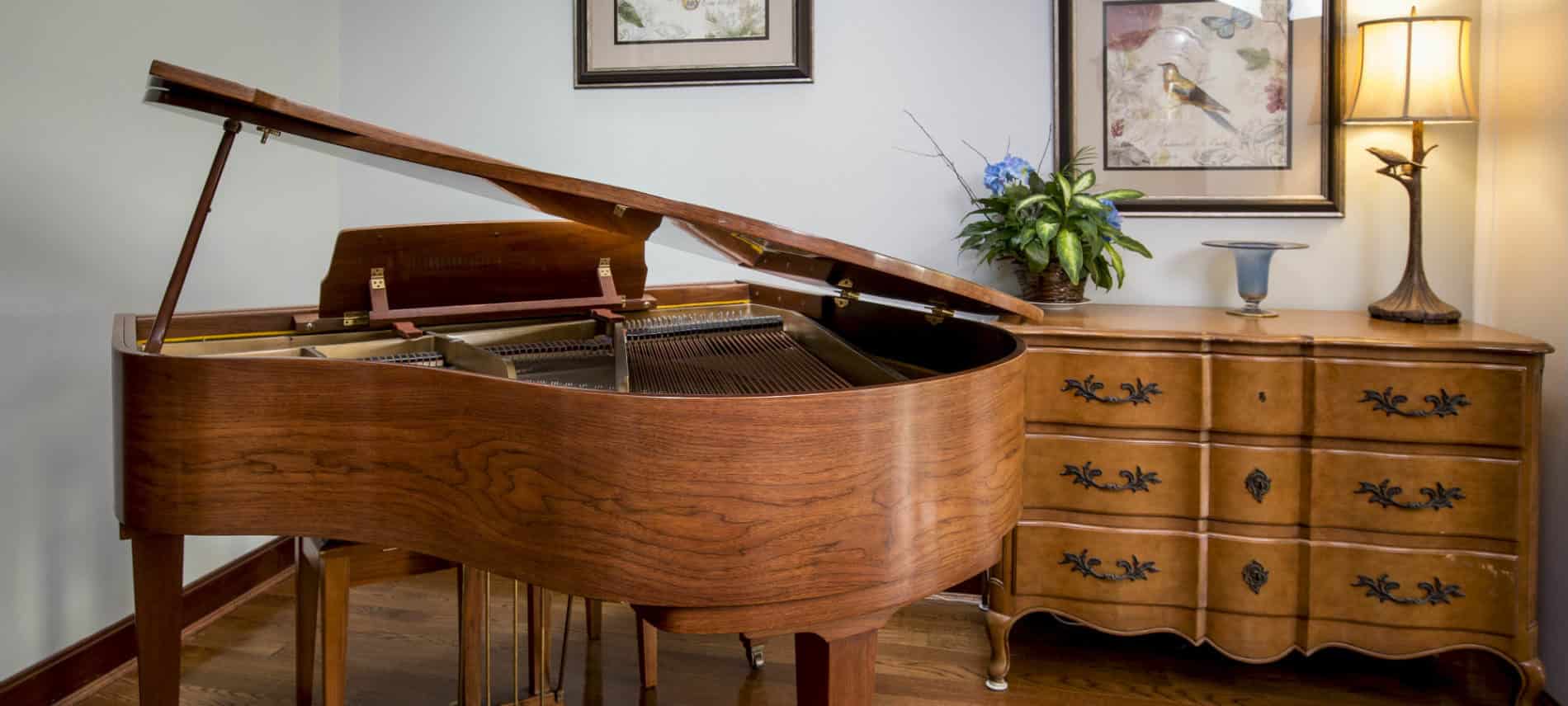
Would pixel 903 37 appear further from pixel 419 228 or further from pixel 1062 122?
pixel 419 228

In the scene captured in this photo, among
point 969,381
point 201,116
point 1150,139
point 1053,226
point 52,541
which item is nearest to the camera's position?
point 969,381

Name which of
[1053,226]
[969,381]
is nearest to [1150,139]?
[1053,226]

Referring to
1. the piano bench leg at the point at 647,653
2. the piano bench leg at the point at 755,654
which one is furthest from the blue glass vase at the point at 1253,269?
the piano bench leg at the point at 647,653

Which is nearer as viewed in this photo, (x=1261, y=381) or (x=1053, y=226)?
(x=1261, y=381)

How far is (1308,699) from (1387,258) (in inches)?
46.0

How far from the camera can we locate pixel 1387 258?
9.64 ft

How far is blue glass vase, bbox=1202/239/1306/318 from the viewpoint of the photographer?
2.74m

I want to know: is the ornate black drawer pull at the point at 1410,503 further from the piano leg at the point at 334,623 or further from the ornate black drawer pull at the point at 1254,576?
the piano leg at the point at 334,623

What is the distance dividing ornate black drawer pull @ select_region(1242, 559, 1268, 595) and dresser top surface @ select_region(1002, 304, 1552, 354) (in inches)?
20.2

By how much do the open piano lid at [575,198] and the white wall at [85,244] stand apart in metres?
1.01

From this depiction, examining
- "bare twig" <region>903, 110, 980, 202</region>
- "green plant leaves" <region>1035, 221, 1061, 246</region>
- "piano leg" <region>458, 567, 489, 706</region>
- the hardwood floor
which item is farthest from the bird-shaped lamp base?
"piano leg" <region>458, 567, 489, 706</region>

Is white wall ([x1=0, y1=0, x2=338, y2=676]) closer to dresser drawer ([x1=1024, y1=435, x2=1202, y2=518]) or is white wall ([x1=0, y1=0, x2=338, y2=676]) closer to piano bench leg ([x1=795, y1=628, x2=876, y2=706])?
piano bench leg ([x1=795, y1=628, x2=876, y2=706])

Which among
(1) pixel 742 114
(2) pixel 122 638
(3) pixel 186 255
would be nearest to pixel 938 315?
(3) pixel 186 255

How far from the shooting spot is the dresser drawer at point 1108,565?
102 inches
